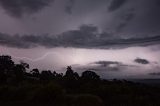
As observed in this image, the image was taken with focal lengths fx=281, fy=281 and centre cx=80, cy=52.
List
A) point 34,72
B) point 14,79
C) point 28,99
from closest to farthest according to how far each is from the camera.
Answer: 1. point 28,99
2. point 14,79
3. point 34,72

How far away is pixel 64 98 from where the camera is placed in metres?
31.0

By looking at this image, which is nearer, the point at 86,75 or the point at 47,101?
the point at 47,101

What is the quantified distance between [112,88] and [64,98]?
22.5m

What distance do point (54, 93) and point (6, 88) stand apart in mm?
11284

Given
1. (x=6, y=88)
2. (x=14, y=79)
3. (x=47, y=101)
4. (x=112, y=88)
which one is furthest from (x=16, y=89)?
(x=14, y=79)

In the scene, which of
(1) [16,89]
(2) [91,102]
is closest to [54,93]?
(2) [91,102]

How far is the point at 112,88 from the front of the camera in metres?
52.1

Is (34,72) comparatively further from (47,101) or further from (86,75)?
(47,101)

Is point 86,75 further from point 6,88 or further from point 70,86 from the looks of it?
point 6,88

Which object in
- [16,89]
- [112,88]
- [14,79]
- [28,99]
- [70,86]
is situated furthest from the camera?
[14,79]

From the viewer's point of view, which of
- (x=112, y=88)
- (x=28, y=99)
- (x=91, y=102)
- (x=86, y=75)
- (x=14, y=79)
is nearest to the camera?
(x=91, y=102)

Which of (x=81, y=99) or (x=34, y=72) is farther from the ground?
(x=34, y=72)

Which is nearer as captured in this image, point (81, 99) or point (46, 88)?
point (81, 99)

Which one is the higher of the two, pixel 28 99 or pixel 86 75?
pixel 86 75
